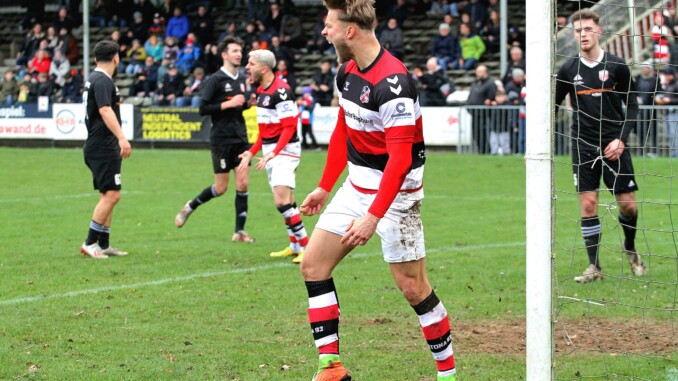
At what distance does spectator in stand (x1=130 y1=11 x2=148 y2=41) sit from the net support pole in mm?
32623

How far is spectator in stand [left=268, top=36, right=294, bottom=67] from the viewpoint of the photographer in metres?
30.5

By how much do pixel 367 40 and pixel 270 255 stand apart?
584 centimetres

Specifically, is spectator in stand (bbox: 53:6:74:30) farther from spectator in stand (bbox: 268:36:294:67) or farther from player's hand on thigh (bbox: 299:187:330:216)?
player's hand on thigh (bbox: 299:187:330:216)

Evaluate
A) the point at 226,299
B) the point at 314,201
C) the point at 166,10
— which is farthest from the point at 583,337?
the point at 166,10

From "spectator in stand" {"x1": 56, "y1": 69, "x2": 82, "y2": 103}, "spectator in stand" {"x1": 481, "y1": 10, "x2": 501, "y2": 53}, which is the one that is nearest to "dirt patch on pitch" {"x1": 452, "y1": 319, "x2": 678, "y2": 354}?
"spectator in stand" {"x1": 481, "y1": 10, "x2": 501, "y2": 53}

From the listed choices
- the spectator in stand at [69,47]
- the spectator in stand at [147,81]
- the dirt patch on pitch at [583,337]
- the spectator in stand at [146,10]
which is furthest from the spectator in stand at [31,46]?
the dirt patch on pitch at [583,337]

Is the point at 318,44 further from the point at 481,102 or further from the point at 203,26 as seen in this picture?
the point at 481,102

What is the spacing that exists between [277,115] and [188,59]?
22.9 metres

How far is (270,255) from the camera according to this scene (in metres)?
11.3

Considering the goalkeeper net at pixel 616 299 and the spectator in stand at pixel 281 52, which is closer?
the goalkeeper net at pixel 616 299

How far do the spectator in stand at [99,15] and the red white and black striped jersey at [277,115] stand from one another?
29022 mm

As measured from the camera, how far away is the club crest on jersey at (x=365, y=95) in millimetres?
5727

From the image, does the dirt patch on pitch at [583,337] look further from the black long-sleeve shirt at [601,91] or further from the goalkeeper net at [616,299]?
the black long-sleeve shirt at [601,91]

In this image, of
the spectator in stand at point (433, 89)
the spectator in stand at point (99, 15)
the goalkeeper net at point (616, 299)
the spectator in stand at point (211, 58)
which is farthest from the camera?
the spectator in stand at point (99, 15)
